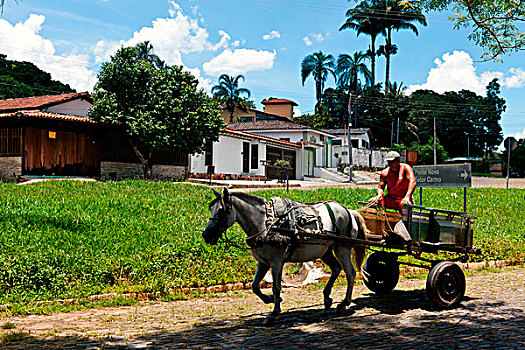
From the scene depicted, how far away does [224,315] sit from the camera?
7.02 metres

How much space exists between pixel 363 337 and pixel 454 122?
68.6 meters

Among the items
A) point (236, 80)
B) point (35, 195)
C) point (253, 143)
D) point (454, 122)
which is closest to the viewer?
point (35, 195)

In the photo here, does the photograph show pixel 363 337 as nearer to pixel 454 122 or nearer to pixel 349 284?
pixel 349 284

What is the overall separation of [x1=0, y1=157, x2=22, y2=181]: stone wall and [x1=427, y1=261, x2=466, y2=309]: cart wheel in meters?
20.9

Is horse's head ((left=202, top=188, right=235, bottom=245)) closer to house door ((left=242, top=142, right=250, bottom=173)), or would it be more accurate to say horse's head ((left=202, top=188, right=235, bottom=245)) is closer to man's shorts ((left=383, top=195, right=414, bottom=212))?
man's shorts ((left=383, top=195, right=414, bottom=212))

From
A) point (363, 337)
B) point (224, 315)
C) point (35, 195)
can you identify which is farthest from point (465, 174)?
point (35, 195)

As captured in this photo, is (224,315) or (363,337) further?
(224,315)

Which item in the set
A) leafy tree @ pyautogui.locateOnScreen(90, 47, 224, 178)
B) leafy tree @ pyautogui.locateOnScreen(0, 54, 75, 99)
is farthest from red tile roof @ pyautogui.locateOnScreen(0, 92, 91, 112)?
leafy tree @ pyautogui.locateOnScreen(0, 54, 75, 99)

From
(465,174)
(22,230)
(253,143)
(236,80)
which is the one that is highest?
(236,80)

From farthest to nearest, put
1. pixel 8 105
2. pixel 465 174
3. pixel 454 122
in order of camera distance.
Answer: pixel 454 122
pixel 8 105
pixel 465 174

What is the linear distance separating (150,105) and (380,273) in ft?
67.6

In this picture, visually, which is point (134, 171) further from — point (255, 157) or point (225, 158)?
point (255, 157)

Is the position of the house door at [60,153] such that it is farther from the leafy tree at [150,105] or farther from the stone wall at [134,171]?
the leafy tree at [150,105]

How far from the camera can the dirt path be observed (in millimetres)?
5531
